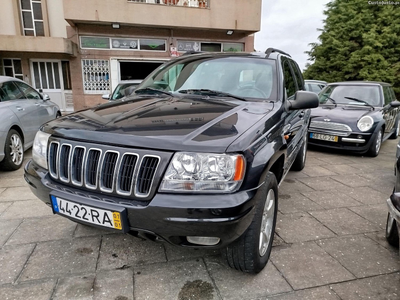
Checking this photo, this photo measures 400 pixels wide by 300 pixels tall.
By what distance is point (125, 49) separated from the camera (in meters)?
12.1

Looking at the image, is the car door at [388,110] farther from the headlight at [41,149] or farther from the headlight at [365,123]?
the headlight at [41,149]

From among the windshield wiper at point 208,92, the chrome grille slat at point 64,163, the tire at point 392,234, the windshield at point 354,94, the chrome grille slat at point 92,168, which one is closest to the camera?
the chrome grille slat at point 92,168

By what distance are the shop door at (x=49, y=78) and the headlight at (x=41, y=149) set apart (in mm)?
11243

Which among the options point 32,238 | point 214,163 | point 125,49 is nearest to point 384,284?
point 214,163

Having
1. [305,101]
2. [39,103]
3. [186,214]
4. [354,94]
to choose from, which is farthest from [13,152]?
[354,94]

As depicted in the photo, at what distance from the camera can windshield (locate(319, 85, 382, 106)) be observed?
6.32m

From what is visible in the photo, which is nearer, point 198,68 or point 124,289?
point 124,289

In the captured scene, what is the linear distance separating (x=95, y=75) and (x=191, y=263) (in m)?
11.6

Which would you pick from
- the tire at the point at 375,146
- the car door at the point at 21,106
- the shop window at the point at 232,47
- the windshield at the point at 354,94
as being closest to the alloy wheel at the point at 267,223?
the car door at the point at 21,106

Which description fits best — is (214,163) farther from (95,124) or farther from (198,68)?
(198,68)

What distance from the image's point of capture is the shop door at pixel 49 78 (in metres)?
11.8

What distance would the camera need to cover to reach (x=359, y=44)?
17750 millimetres

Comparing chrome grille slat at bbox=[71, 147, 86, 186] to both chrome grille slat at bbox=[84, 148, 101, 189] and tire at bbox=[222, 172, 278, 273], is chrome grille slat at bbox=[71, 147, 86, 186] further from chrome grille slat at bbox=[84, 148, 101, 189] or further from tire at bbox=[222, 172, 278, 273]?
tire at bbox=[222, 172, 278, 273]

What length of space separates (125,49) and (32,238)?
1102cm
